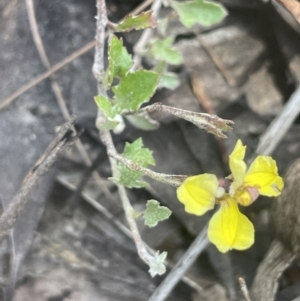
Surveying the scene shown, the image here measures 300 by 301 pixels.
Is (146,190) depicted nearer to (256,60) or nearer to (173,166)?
(173,166)

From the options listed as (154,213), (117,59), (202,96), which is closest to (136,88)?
(117,59)

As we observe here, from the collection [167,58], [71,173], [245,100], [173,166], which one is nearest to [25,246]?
[71,173]

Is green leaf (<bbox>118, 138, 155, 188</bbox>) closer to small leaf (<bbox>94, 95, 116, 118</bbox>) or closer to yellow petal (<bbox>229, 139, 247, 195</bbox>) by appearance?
small leaf (<bbox>94, 95, 116, 118</bbox>)

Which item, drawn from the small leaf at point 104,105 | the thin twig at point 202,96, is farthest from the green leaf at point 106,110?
the thin twig at point 202,96

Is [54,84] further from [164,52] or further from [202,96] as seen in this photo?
[202,96]

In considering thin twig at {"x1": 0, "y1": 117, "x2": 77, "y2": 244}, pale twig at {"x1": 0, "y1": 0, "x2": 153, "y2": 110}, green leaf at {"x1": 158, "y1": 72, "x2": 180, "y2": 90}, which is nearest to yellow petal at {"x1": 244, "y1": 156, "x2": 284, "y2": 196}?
thin twig at {"x1": 0, "y1": 117, "x2": 77, "y2": 244}

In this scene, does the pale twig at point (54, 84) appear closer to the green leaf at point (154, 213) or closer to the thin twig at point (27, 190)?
the thin twig at point (27, 190)
